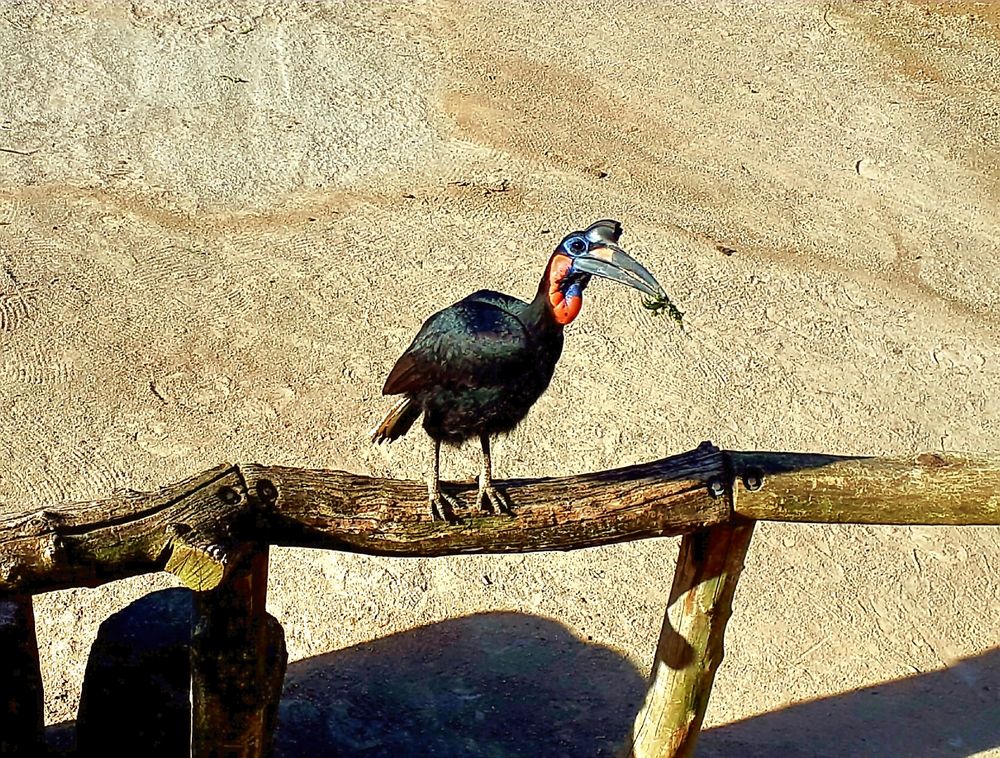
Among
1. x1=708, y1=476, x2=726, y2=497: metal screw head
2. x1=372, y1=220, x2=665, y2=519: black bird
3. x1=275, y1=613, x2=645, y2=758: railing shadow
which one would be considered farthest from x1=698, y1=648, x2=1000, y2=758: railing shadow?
x1=372, y1=220, x2=665, y2=519: black bird

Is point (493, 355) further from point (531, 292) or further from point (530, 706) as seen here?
point (531, 292)

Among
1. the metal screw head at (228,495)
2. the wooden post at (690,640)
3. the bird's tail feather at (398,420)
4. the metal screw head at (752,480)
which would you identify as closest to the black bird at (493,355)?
the bird's tail feather at (398,420)

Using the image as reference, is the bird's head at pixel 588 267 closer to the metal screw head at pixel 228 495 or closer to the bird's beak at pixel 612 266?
the bird's beak at pixel 612 266

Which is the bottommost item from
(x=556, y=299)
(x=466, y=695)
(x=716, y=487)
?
(x=466, y=695)

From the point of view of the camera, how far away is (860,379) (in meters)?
8.18

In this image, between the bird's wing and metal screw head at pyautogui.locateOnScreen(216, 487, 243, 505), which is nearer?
metal screw head at pyautogui.locateOnScreen(216, 487, 243, 505)

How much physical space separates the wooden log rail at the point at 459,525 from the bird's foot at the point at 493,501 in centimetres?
3

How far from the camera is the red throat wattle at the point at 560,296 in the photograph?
13.0ft

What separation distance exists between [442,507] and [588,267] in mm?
907

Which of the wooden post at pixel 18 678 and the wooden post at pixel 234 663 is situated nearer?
the wooden post at pixel 234 663

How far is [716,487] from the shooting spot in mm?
4410

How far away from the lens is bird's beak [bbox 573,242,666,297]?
3.83 metres

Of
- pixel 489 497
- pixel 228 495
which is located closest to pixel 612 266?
pixel 489 497

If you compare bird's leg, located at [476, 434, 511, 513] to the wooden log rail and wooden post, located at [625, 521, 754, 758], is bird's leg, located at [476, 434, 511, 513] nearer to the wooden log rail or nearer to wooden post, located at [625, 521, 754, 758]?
the wooden log rail
